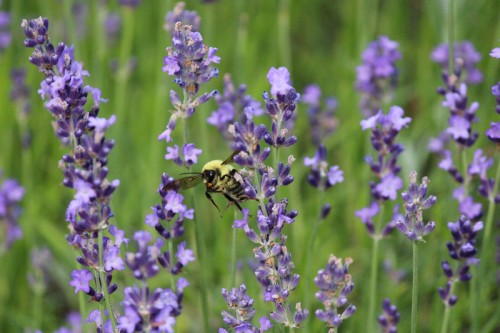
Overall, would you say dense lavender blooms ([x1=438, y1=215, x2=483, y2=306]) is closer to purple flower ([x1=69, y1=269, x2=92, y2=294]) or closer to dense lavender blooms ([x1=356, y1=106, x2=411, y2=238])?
dense lavender blooms ([x1=356, y1=106, x2=411, y2=238])

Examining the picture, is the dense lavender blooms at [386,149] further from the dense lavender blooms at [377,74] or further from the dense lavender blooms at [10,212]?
the dense lavender blooms at [10,212]

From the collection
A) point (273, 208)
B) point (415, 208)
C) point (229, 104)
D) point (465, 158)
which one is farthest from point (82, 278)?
point (465, 158)

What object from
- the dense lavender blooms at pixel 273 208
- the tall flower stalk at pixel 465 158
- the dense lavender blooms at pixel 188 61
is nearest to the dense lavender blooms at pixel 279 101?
the dense lavender blooms at pixel 273 208

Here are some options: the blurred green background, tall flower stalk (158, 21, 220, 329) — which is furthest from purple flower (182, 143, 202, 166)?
the blurred green background

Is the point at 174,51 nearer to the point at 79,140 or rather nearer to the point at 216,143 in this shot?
the point at 79,140

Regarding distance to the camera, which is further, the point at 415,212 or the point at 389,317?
the point at 389,317

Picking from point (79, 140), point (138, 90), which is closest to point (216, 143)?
point (138, 90)

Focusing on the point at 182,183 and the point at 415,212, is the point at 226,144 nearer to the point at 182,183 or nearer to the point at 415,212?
the point at 182,183
